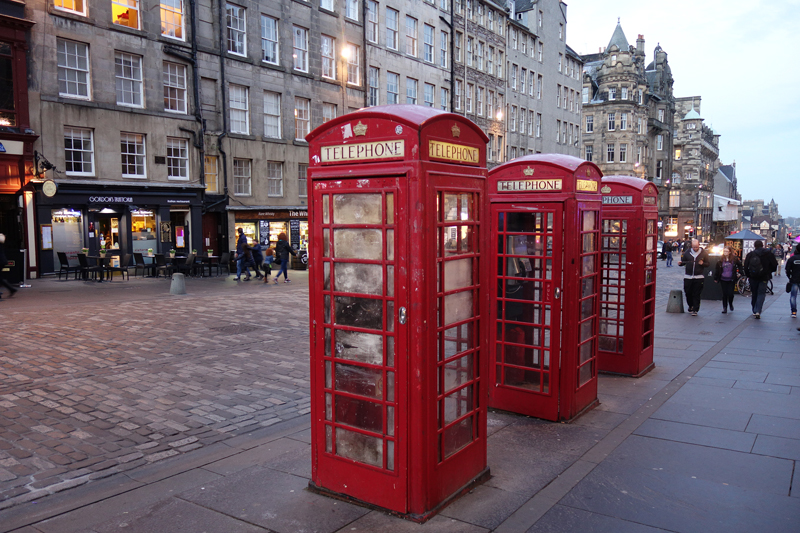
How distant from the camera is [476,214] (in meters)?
4.80

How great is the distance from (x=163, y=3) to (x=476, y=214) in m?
26.1

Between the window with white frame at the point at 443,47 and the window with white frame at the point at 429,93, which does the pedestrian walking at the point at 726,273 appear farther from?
the window with white frame at the point at 443,47

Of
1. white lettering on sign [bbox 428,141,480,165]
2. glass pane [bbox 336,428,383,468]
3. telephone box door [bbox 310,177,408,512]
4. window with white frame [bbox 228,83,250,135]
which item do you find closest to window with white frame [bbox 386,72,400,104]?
window with white frame [bbox 228,83,250,135]

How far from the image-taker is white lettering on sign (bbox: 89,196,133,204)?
2320cm

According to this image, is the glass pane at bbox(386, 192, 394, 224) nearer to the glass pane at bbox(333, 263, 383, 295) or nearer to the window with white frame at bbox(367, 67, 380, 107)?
the glass pane at bbox(333, 263, 383, 295)

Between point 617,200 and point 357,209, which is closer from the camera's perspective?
point 357,209

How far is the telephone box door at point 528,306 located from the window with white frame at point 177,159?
23.2 m

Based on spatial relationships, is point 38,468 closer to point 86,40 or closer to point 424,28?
point 86,40

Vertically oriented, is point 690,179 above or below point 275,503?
above

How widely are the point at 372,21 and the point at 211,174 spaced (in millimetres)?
14784

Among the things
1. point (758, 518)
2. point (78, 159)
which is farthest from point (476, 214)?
point (78, 159)

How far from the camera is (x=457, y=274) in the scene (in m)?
4.62

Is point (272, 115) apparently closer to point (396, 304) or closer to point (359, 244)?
point (359, 244)

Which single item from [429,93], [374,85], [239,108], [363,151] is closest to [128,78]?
[239,108]
